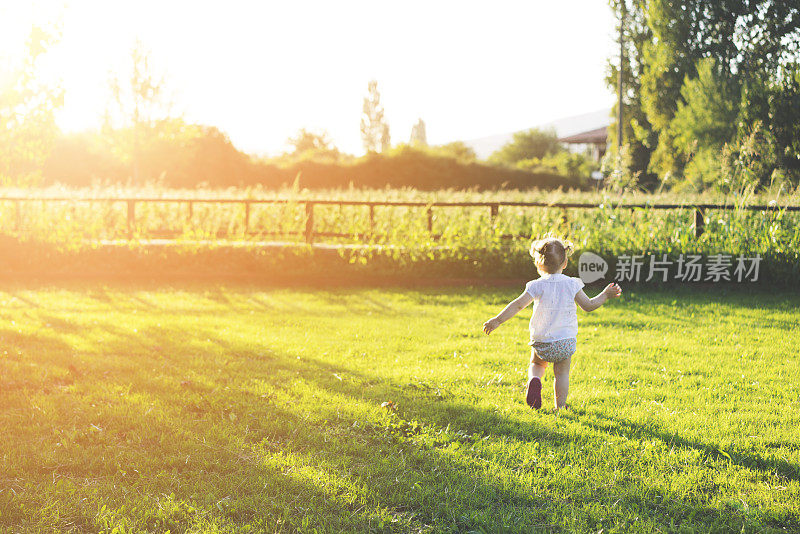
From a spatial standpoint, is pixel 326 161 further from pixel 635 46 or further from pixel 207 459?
pixel 207 459

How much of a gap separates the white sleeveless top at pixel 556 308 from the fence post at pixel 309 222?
26.2 ft

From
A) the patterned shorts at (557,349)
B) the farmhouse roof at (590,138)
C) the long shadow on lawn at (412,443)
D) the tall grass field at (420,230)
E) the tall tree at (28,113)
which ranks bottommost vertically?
the long shadow on lawn at (412,443)

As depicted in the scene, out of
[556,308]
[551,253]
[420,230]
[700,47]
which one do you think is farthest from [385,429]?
[700,47]

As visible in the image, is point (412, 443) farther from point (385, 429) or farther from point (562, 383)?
point (562, 383)

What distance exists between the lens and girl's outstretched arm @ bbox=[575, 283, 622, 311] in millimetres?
4430

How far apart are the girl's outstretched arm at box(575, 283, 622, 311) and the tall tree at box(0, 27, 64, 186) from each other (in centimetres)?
1129

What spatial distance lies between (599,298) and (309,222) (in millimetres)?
8416

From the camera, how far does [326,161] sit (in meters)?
38.8

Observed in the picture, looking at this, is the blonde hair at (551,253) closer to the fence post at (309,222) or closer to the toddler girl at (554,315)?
the toddler girl at (554,315)

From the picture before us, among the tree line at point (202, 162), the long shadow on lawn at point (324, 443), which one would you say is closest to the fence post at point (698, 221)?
the long shadow on lawn at point (324, 443)

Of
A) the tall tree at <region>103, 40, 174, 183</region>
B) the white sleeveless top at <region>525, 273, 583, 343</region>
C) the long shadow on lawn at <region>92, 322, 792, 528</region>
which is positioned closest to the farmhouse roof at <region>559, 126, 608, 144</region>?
the tall tree at <region>103, 40, 174, 183</region>

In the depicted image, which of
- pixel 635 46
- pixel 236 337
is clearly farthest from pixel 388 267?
pixel 635 46

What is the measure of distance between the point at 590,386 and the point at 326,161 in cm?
3470

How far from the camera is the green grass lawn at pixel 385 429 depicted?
320cm
